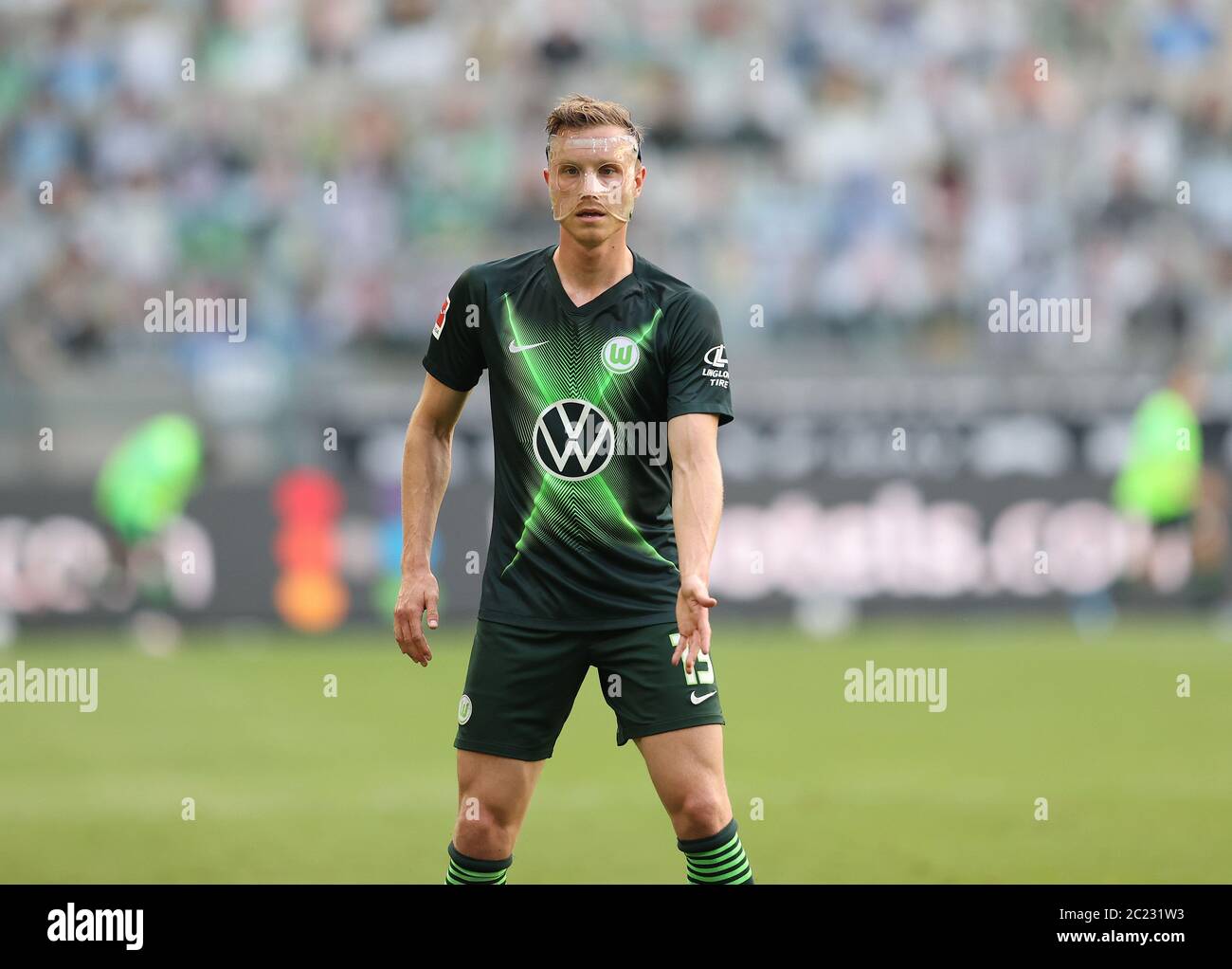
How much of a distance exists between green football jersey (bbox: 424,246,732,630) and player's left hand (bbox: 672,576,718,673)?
0.29 meters

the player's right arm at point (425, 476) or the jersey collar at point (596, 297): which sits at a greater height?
the jersey collar at point (596, 297)

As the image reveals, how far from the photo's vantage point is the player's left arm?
5.04 metres

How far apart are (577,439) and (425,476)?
509mm

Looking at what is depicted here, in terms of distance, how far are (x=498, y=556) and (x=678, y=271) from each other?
465 inches

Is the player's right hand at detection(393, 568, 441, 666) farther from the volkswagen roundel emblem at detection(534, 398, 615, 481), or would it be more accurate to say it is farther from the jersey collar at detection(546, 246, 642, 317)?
the jersey collar at detection(546, 246, 642, 317)

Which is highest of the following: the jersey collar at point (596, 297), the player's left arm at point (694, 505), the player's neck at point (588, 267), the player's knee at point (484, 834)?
the player's neck at point (588, 267)

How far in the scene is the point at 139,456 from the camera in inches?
550

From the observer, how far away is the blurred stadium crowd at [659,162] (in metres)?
16.7

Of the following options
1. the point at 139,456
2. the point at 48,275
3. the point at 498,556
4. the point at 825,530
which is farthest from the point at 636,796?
the point at 48,275

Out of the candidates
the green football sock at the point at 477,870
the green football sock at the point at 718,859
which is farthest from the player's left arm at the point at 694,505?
the green football sock at the point at 477,870

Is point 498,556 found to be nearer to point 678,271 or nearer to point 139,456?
point 139,456

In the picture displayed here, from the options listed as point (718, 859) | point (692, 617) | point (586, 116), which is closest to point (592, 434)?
point (692, 617)

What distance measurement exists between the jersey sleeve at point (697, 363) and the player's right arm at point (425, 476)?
2.17 ft

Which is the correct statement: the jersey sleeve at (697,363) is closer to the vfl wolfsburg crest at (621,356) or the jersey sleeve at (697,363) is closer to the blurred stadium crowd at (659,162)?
the vfl wolfsburg crest at (621,356)
